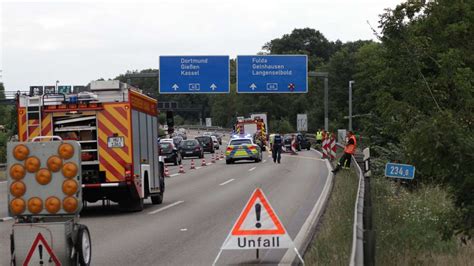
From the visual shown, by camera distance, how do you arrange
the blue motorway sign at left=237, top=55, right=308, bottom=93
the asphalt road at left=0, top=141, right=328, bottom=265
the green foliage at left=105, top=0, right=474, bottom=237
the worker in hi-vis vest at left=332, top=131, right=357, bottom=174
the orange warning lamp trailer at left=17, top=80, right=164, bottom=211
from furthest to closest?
the blue motorway sign at left=237, top=55, right=308, bottom=93
the worker in hi-vis vest at left=332, top=131, right=357, bottom=174
the orange warning lamp trailer at left=17, top=80, right=164, bottom=211
the asphalt road at left=0, top=141, right=328, bottom=265
the green foliage at left=105, top=0, right=474, bottom=237

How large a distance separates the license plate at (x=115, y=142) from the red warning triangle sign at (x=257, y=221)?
7.11 metres

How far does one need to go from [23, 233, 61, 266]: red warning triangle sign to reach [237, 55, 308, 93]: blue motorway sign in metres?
37.4

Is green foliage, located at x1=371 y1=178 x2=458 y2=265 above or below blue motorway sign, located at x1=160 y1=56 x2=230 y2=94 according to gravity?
below

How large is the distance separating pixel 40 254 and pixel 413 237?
5448 millimetres

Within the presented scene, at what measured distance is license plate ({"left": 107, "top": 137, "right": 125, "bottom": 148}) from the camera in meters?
16.4

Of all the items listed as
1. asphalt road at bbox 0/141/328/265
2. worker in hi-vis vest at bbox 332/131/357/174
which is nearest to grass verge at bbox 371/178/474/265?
asphalt road at bbox 0/141/328/265

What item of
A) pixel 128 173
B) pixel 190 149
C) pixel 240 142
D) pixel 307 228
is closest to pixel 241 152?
pixel 240 142

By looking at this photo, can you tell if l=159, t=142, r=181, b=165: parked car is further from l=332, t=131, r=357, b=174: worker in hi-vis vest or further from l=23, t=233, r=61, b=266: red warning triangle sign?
l=23, t=233, r=61, b=266: red warning triangle sign

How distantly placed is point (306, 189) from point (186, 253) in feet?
41.4

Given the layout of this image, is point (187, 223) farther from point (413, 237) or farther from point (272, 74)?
point (272, 74)

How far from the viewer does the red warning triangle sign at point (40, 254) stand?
880 cm

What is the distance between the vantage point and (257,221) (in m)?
9.77

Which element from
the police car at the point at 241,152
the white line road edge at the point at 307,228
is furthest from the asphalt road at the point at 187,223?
the police car at the point at 241,152

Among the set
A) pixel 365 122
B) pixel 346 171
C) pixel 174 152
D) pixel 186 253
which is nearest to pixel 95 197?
pixel 186 253
